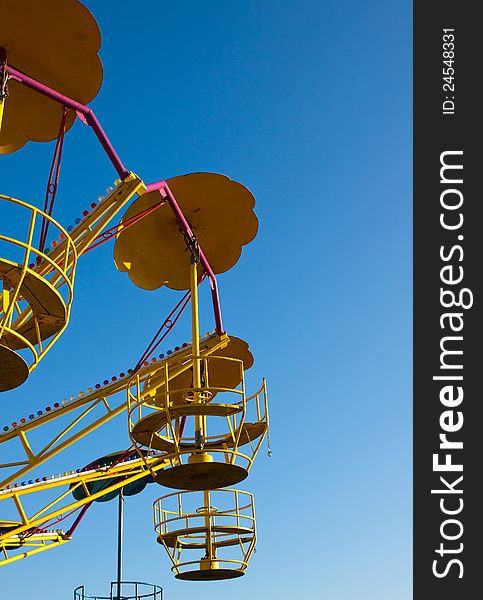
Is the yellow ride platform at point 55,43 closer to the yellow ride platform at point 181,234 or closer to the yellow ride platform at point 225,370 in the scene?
the yellow ride platform at point 181,234

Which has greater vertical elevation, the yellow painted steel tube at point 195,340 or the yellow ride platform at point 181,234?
the yellow ride platform at point 181,234

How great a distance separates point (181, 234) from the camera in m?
21.0

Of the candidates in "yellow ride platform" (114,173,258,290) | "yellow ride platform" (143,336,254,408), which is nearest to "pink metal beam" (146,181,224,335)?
"yellow ride platform" (114,173,258,290)

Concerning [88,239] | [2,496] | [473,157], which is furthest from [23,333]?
[473,157]

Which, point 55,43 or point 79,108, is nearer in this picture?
point 55,43

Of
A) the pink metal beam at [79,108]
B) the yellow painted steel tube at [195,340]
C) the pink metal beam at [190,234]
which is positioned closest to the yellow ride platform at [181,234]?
the pink metal beam at [190,234]

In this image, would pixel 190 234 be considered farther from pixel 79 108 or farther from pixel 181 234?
pixel 79 108

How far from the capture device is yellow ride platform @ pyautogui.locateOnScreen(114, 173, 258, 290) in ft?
65.8

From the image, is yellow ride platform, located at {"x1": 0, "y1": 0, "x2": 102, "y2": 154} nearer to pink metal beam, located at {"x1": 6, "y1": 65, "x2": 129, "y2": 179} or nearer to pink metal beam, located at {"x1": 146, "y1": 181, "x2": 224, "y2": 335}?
pink metal beam, located at {"x1": 6, "y1": 65, "x2": 129, "y2": 179}

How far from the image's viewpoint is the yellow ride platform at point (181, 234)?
20.0m

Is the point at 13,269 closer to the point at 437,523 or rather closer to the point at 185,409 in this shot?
the point at 185,409

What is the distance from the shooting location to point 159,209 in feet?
→ 67.4

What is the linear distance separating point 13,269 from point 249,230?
29.9ft

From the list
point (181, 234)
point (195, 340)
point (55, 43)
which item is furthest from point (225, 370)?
point (55, 43)
